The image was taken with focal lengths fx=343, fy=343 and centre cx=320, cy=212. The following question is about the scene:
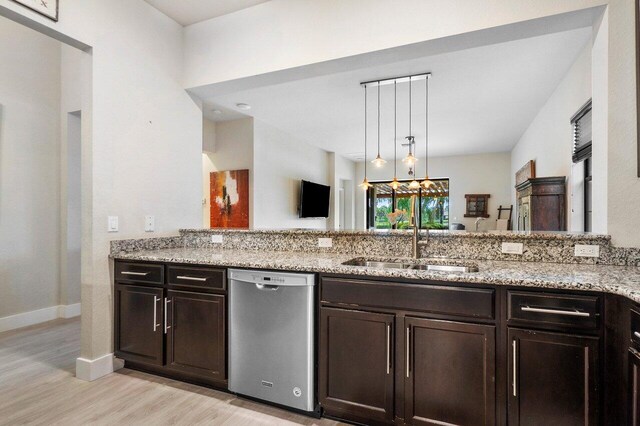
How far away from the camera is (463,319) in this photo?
168 cm

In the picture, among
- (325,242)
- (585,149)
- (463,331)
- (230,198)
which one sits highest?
(585,149)

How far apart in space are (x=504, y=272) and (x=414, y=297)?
47cm

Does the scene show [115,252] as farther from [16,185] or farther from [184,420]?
[16,185]

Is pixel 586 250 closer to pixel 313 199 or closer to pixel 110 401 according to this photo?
pixel 110 401

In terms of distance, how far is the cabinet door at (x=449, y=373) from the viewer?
1.63 m

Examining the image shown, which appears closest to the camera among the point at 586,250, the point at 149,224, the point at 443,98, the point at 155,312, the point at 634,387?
the point at 634,387

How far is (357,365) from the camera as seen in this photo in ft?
6.14

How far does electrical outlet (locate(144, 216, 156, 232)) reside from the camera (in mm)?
2840

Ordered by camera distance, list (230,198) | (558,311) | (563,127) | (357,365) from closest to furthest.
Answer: (558,311)
(357,365)
(563,127)
(230,198)

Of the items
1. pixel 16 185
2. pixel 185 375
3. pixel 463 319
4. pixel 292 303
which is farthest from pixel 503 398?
pixel 16 185

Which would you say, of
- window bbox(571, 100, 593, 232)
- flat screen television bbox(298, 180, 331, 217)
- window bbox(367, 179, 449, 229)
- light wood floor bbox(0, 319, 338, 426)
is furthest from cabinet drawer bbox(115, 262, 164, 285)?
window bbox(367, 179, 449, 229)

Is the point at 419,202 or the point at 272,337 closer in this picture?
the point at 272,337

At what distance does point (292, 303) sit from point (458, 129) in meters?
5.33

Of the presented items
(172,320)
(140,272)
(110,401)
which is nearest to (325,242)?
(172,320)
